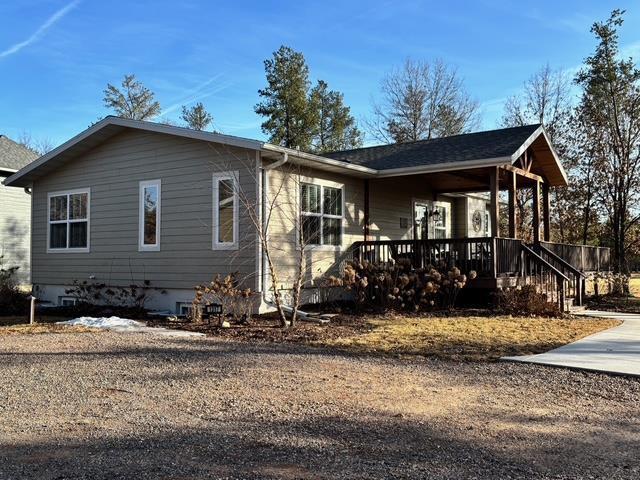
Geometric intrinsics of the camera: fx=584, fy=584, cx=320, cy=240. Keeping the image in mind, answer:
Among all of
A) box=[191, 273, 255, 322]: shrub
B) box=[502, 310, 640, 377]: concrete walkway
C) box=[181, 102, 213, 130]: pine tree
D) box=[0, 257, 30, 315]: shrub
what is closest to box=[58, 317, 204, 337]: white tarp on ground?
box=[191, 273, 255, 322]: shrub

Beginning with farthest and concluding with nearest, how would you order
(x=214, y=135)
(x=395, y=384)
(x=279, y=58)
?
(x=279, y=58) < (x=214, y=135) < (x=395, y=384)

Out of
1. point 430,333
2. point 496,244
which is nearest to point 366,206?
point 496,244

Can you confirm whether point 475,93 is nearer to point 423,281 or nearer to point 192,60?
point 192,60

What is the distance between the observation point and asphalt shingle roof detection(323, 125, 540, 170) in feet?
43.8

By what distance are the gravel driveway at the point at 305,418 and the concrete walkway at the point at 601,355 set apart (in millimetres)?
344

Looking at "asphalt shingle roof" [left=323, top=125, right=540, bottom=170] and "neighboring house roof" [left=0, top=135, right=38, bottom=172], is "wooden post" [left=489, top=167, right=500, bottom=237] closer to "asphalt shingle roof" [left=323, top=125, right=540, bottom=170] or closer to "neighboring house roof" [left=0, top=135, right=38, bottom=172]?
"asphalt shingle roof" [left=323, top=125, right=540, bottom=170]

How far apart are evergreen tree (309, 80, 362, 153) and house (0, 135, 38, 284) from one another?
18157mm

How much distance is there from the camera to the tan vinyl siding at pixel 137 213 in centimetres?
1213

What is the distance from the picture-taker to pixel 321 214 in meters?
13.4

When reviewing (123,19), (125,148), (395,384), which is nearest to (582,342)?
(395,384)

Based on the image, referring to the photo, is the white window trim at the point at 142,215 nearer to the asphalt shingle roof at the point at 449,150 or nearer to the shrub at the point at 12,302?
the shrub at the point at 12,302

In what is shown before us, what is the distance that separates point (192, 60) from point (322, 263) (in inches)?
456

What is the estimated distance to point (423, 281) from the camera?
Answer: 12906mm

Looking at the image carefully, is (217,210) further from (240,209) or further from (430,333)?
(430,333)
